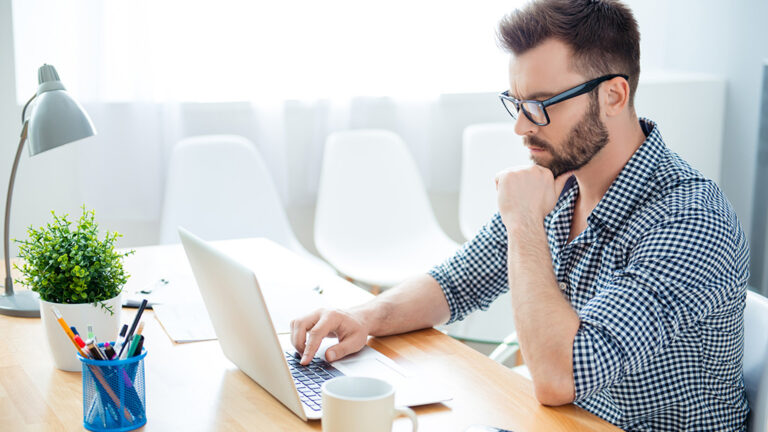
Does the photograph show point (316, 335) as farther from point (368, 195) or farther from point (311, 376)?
point (368, 195)

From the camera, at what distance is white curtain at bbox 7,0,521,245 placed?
9.29ft

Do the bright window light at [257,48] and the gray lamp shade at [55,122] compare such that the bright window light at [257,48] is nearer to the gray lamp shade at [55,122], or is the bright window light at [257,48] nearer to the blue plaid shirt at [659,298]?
the gray lamp shade at [55,122]

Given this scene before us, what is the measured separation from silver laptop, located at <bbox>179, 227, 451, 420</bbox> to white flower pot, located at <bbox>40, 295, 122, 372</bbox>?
15 cm

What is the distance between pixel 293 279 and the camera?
1.85 meters

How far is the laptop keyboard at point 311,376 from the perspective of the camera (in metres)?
1.17

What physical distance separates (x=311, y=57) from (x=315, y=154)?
359 mm

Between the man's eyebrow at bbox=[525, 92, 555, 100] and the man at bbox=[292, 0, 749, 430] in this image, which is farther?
the man's eyebrow at bbox=[525, 92, 555, 100]

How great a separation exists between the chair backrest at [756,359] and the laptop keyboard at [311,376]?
65cm

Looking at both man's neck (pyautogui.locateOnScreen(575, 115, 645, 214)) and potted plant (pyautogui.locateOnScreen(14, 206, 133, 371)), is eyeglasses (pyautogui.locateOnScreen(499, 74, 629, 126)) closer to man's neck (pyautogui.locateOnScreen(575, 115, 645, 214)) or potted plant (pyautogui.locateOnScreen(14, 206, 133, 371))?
man's neck (pyautogui.locateOnScreen(575, 115, 645, 214))

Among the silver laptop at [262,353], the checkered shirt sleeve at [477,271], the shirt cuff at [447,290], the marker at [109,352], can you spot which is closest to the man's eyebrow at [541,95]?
the checkered shirt sleeve at [477,271]

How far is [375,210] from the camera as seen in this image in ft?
10.6

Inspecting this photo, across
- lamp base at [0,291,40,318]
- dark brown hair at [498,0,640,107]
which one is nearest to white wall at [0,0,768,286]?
lamp base at [0,291,40,318]

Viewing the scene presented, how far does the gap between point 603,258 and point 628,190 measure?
0.12 metres

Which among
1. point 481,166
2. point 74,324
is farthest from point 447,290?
point 481,166
